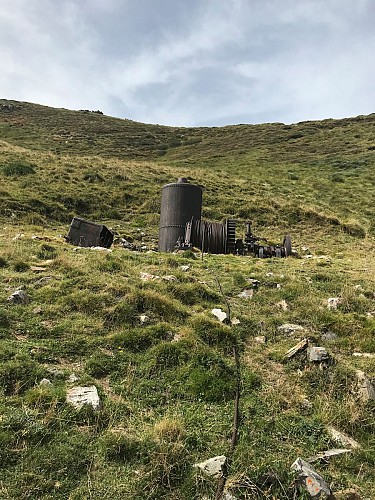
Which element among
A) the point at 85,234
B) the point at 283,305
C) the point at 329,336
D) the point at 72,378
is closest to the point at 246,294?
the point at 283,305

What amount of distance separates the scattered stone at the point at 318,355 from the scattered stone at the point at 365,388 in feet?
1.57

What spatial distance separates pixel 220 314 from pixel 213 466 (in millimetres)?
3369

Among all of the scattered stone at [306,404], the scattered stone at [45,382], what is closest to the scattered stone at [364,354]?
the scattered stone at [306,404]

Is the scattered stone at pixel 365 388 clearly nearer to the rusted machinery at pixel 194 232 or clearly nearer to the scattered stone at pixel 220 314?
the scattered stone at pixel 220 314

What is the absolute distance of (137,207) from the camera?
2142 centimetres

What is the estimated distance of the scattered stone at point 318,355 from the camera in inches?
220

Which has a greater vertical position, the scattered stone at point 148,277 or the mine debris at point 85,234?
the mine debris at point 85,234

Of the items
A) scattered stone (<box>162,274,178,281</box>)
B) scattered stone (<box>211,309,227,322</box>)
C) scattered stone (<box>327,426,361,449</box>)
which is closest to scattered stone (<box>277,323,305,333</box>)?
scattered stone (<box>211,309,227,322</box>)

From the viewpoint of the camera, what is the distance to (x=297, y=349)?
5875mm

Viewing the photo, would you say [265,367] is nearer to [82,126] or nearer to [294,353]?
[294,353]

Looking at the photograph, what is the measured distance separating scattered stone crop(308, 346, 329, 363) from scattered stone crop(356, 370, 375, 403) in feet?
1.57

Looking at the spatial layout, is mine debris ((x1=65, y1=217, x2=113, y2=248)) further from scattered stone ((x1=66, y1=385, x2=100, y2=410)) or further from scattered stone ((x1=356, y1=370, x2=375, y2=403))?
scattered stone ((x1=356, y1=370, x2=375, y2=403))

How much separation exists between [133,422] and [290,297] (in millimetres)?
4449

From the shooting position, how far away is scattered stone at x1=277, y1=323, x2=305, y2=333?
666 cm
